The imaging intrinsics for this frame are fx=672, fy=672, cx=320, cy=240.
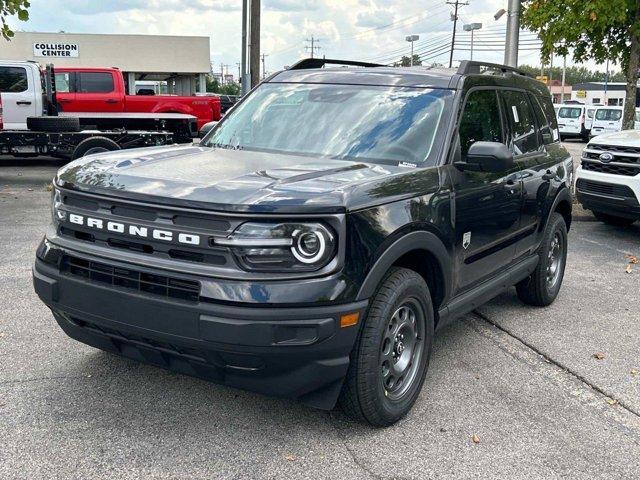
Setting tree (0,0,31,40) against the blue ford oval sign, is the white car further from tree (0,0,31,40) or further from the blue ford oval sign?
tree (0,0,31,40)

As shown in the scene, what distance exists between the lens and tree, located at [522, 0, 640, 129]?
10125mm

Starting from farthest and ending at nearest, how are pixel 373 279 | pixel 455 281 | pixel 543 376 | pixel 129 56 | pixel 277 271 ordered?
pixel 129 56
pixel 543 376
pixel 455 281
pixel 373 279
pixel 277 271

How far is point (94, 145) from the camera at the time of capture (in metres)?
13.1

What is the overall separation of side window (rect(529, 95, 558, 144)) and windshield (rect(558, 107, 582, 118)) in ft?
105

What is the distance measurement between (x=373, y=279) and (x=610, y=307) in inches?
145

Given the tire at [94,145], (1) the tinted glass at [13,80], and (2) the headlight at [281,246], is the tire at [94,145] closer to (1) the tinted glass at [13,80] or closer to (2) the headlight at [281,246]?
(1) the tinted glass at [13,80]

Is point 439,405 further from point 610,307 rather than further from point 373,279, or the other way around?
point 610,307

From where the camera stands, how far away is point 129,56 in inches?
1422

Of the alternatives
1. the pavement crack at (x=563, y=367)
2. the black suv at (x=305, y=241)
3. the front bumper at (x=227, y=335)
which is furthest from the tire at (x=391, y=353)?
the pavement crack at (x=563, y=367)

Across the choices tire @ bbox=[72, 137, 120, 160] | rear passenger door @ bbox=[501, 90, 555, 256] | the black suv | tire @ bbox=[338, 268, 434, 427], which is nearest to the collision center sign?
tire @ bbox=[72, 137, 120, 160]

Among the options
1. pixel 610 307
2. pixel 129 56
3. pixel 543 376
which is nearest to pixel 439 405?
pixel 543 376

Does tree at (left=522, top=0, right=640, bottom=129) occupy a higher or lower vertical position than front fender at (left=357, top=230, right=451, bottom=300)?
higher

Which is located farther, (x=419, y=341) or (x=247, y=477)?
(x=419, y=341)

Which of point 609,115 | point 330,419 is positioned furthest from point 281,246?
point 609,115
